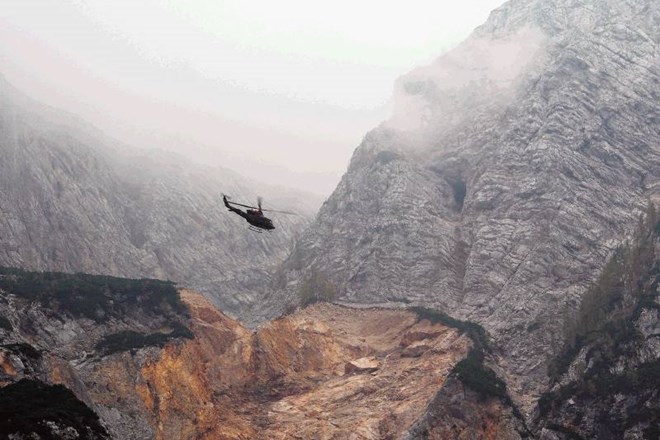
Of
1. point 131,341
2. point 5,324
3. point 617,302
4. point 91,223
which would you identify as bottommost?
point 131,341

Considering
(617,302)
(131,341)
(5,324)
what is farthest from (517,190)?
(5,324)

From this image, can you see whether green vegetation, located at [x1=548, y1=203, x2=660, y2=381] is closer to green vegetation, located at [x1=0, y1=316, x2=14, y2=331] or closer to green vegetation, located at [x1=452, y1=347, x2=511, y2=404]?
green vegetation, located at [x1=452, y1=347, x2=511, y2=404]

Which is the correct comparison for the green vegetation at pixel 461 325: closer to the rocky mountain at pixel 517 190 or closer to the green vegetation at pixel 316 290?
the rocky mountain at pixel 517 190

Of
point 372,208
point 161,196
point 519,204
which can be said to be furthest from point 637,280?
point 161,196

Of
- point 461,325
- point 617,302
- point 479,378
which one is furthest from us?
point 461,325

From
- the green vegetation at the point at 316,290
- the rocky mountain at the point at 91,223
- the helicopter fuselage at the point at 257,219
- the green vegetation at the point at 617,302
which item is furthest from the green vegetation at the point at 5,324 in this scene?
the green vegetation at the point at 617,302

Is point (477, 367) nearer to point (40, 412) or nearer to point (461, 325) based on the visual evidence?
point (461, 325)

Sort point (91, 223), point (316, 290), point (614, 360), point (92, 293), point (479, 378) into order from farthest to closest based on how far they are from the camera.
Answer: point (91, 223) → point (316, 290) → point (92, 293) → point (479, 378) → point (614, 360)
